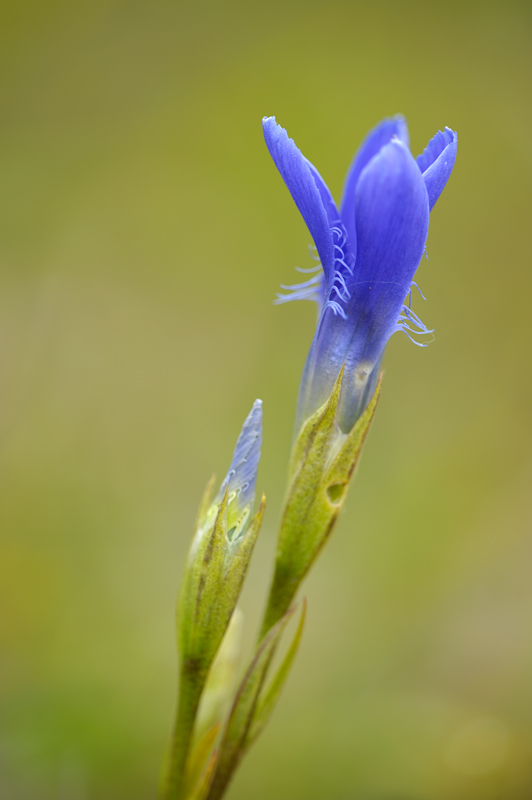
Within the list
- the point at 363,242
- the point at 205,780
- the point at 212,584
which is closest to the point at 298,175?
the point at 363,242

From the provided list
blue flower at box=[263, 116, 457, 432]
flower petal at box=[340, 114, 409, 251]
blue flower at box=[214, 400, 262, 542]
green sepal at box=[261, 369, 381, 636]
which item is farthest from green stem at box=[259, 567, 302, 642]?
flower petal at box=[340, 114, 409, 251]

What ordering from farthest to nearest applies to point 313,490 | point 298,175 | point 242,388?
point 242,388
point 313,490
point 298,175

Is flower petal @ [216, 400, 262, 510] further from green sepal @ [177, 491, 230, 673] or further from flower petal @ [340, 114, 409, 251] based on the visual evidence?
flower petal @ [340, 114, 409, 251]

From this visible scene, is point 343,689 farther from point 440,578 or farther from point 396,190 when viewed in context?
point 396,190

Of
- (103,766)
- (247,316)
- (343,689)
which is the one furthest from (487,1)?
(103,766)

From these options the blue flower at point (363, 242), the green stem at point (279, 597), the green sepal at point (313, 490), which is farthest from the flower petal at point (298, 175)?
the green stem at point (279, 597)

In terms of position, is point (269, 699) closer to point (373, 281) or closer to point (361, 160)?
Result: point (373, 281)
